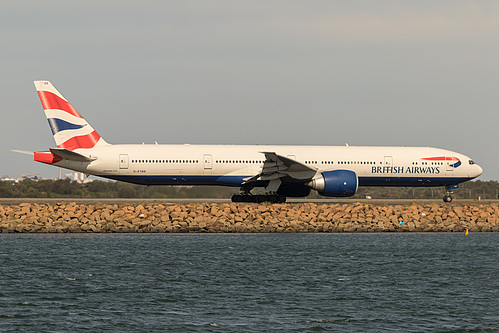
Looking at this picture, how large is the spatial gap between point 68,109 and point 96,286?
83.1 feet

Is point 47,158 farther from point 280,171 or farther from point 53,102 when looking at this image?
point 280,171

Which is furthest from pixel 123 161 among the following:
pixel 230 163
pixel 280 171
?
pixel 280 171

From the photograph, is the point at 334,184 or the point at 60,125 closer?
the point at 334,184

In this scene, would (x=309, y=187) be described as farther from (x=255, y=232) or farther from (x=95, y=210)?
(x=95, y=210)

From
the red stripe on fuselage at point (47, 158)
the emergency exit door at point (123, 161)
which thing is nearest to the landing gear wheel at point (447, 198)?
the emergency exit door at point (123, 161)

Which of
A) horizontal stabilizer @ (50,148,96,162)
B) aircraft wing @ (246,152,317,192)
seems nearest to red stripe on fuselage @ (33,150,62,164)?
horizontal stabilizer @ (50,148,96,162)

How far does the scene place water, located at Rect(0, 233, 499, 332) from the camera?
51.4 ft

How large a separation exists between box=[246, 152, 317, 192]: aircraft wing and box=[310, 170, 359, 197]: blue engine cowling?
2.46 feet

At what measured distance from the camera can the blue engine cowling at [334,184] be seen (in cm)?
3891

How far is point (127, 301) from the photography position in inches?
698

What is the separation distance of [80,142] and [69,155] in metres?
2.48

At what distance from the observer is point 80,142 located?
42.3 metres

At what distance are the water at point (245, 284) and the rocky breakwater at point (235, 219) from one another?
2212mm

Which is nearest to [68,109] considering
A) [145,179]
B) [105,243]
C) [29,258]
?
[145,179]
